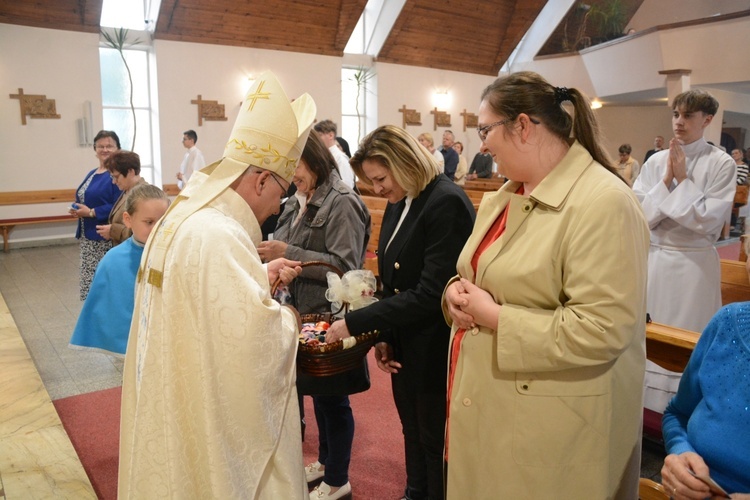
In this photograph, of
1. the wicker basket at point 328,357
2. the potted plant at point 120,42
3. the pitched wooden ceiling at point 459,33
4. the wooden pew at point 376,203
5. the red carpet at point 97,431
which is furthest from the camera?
the pitched wooden ceiling at point 459,33

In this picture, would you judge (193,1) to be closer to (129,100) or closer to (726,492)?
(129,100)

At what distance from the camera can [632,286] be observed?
1244 mm

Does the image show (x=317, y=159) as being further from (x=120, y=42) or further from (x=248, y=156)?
(x=120, y=42)

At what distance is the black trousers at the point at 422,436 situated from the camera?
1.99 m

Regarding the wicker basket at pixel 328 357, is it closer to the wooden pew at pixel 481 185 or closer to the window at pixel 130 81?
the wooden pew at pixel 481 185

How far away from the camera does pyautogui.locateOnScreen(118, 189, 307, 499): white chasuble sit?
4.57 feet

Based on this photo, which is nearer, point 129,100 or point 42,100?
point 42,100

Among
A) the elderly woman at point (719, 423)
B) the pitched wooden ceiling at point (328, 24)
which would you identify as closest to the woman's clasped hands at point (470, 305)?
the elderly woman at point (719, 423)

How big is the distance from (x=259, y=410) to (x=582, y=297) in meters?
0.82

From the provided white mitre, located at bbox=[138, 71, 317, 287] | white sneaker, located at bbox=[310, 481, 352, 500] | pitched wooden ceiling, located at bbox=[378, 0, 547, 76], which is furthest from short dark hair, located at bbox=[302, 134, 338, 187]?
pitched wooden ceiling, located at bbox=[378, 0, 547, 76]

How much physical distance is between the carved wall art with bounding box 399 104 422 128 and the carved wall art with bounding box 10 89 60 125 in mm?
7340

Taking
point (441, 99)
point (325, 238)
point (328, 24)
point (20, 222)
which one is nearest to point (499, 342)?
point (325, 238)

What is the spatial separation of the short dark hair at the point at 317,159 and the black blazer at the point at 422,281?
46 cm

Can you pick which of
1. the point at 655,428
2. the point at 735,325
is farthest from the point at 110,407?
the point at 735,325
